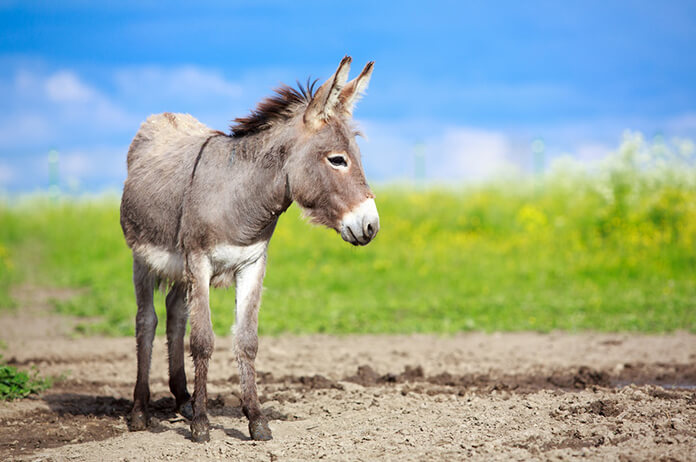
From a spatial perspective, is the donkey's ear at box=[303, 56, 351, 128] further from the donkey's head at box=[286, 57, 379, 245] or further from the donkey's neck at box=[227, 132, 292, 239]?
the donkey's neck at box=[227, 132, 292, 239]

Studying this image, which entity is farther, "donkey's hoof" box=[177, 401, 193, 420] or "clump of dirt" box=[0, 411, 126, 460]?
"donkey's hoof" box=[177, 401, 193, 420]

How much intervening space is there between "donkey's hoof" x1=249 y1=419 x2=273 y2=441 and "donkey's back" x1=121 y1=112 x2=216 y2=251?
62.2 inches

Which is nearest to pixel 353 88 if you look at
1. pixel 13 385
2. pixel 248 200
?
pixel 248 200

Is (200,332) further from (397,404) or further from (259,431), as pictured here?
(397,404)

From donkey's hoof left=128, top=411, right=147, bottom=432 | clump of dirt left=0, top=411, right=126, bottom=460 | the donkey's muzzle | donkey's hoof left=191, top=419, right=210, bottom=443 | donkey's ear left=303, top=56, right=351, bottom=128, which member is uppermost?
donkey's ear left=303, top=56, right=351, bottom=128

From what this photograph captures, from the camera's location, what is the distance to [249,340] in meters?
5.47

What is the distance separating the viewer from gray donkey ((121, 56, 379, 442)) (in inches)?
203

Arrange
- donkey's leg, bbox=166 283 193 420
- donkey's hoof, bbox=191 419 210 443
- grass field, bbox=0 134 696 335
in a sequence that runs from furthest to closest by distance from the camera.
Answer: grass field, bbox=0 134 696 335 < donkey's leg, bbox=166 283 193 420 < donkey's hoof, bbox=191 419 210 443

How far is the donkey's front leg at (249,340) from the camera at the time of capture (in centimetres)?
543

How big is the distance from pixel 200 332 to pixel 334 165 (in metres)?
1.64

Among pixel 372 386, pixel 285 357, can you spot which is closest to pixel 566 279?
pixel 285 357

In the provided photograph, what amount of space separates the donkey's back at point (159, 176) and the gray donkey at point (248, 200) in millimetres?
16

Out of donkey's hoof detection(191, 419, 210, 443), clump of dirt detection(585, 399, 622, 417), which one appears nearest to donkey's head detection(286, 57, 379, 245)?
donkey's hoof detection(191, 419, 210, 443)

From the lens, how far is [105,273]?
1642 centimetres
